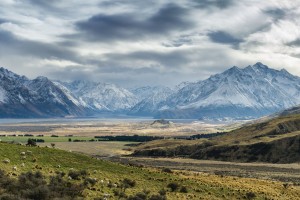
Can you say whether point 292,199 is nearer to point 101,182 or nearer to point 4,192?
point 101,182

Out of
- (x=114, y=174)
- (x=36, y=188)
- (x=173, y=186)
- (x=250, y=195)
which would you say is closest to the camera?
(x=36, y=188)

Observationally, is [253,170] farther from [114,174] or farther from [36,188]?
[36,188]

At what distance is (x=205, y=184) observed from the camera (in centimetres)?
7019

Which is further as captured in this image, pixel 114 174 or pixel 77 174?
pixel 114 174

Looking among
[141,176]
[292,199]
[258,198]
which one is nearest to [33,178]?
[141,176]

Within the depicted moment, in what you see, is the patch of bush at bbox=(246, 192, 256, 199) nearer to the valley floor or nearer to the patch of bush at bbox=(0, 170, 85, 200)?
the patch of bush at bbox=(0, 170, 85, 200)

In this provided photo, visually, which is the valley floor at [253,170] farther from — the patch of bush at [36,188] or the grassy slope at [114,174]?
the patch of bush at [36,188]

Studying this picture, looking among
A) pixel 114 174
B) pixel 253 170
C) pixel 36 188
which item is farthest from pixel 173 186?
pixel 253 170

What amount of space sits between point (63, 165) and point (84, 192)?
14.3 metres

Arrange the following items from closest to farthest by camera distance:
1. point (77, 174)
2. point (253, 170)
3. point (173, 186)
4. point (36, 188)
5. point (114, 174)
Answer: point (36, 188) → point (77, 174) → point (173, 186) → point (114, 174) → point (253, 170)

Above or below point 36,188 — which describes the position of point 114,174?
below

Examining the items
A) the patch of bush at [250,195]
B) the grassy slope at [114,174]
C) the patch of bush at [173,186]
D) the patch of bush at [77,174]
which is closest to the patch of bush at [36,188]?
the grassy slope at [114,174]

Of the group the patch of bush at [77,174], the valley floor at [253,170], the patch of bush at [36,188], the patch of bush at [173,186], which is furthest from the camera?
the valley floor at [253,170]

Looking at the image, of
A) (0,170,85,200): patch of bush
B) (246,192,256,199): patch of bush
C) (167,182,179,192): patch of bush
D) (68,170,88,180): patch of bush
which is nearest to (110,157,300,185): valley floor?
(246,192,256,199): patch of bush
